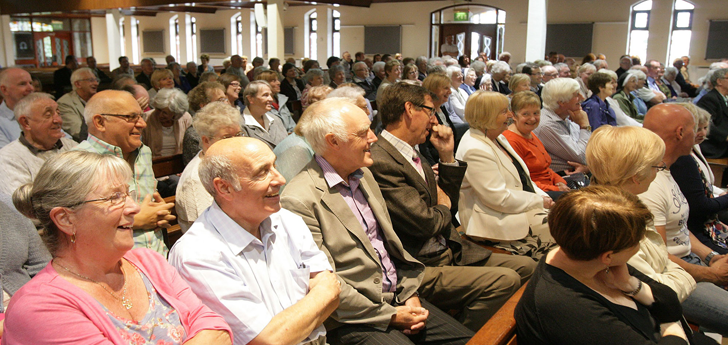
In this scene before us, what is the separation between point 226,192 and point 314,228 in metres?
0.38

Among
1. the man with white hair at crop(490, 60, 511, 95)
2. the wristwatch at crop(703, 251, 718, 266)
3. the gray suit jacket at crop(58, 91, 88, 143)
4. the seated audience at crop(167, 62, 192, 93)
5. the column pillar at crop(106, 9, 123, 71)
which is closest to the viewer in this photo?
the wristwatch at crop(703, 251, 718, 266)

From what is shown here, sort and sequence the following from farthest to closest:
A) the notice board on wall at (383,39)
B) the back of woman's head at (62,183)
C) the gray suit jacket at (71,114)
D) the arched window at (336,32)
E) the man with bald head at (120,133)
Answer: the arched window at (336,32) → the notice board on wall at (383,39) → the gray suit jacket at (71,114) → the man with bald head at (120,133) → the back of woman's head at (62,183)

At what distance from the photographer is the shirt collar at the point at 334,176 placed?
6.59ft

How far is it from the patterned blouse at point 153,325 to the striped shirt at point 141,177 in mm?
720

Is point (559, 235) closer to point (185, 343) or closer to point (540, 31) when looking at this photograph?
point (185, 343)

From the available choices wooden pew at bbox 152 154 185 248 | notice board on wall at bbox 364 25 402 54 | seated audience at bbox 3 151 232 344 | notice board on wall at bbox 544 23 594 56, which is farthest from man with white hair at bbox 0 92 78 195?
notice board on wall at bbox 364 25 402 54

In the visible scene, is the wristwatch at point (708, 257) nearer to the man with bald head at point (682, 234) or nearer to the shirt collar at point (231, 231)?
the man with bald head at point (682, 234)

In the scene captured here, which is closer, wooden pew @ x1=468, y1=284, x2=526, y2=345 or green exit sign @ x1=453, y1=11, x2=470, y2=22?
wooden pew @ x1=468, y1=284, x2=526, y2=345

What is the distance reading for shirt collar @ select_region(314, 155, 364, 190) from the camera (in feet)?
6.59

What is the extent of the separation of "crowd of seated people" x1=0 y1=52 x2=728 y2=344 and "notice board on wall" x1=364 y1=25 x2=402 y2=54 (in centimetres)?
1459

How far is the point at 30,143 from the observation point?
260cm

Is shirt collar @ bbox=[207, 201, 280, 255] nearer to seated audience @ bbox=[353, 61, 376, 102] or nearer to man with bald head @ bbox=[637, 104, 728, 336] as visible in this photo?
man with bald head @ bbox=[637, 104, 728, 336]

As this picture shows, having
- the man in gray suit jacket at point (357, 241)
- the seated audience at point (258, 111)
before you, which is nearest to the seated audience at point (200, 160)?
the man in gray suit jacket at point (357, 241)

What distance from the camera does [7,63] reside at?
706 inches
